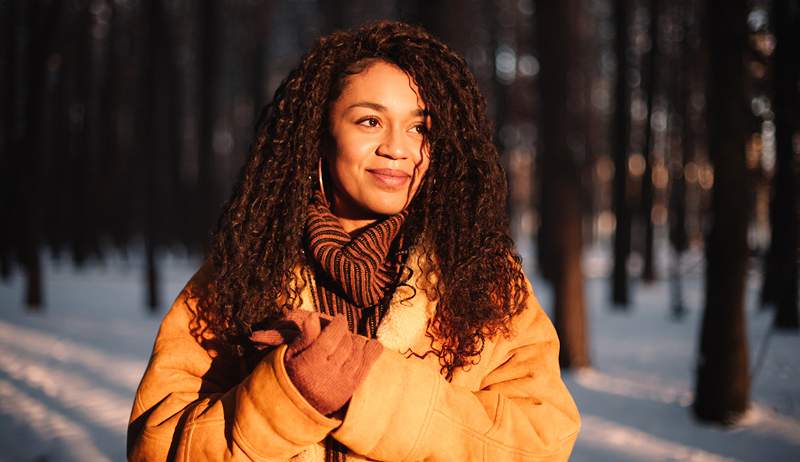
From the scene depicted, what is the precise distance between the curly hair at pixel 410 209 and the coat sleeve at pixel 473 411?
11 cm

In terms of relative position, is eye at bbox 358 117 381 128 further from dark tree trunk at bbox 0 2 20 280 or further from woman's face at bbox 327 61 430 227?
dark tree trunk at bbox 0 2 20 280

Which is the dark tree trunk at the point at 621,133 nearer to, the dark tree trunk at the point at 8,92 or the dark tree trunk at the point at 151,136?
the dark tree trunk at the point at 151,136

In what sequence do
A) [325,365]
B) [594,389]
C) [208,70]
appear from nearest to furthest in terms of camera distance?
[325,365] → [594,389] → [208,70]

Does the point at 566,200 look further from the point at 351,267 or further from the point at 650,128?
the point at 650,128

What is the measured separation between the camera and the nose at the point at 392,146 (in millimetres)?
1682

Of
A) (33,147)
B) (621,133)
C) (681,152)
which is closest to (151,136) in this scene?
(33,147)

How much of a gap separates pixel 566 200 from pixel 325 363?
5867 millimetres

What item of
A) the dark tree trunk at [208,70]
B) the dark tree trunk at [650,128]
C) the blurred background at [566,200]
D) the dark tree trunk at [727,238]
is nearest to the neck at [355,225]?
the blurred background at [566,200]

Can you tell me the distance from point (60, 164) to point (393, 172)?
2405 centimetres

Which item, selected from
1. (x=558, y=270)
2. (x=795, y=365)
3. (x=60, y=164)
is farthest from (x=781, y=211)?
(x=60, y=164)

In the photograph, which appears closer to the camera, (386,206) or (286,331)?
(286,331)

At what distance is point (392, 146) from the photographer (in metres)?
1.68

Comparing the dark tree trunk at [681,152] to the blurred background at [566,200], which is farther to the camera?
the dark tree trunk at [681,152]

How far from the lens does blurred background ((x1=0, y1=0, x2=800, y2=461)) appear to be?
4.92m
